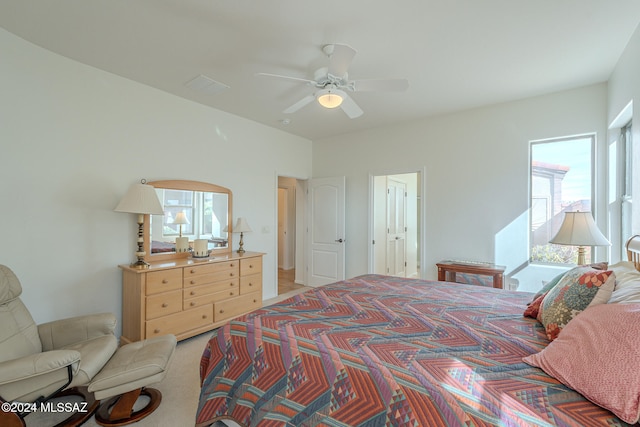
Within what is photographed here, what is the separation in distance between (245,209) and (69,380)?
290 cm

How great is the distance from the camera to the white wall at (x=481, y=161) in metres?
3.37

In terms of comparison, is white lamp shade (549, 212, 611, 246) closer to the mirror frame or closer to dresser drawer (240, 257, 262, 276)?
Result: dresser drawer (240, 257, 262, 276)

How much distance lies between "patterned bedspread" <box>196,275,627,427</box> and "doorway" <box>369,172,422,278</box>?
9.24 ft

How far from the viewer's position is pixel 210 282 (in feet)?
10.8

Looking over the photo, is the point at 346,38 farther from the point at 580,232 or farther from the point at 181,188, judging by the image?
the point at 580,232

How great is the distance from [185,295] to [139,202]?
108 centimetres

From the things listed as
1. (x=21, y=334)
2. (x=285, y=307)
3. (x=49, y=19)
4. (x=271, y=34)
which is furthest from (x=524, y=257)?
(x=49, y=19)

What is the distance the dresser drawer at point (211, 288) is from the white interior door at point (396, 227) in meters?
3.02

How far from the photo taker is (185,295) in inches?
121

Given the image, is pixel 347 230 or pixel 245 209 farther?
pixel 347 230

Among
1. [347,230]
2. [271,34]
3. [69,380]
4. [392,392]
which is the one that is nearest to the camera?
[392,392]

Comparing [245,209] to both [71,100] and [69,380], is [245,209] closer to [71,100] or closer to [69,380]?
[71,100]

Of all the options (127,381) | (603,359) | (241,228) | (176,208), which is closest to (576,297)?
(603,359)

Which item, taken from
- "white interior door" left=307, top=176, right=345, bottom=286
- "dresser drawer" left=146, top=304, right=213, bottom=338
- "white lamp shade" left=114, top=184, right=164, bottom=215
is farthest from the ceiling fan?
"white interior door" left=307, top=176, right=345, bottom=286
